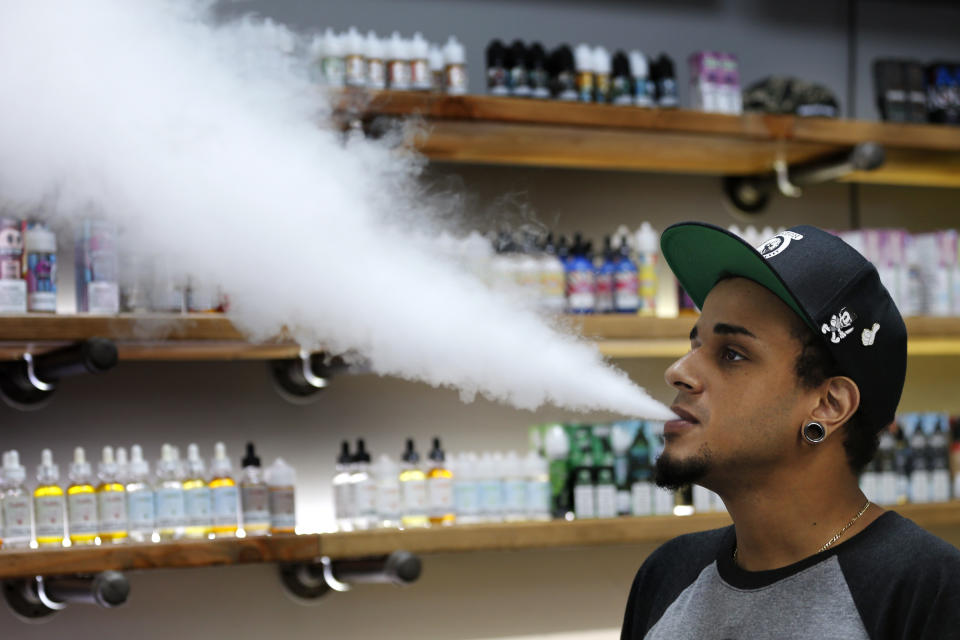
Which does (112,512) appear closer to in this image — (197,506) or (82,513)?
(82,513)

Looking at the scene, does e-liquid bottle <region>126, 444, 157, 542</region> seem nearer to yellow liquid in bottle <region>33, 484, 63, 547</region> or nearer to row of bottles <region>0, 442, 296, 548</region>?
row of bottles <region>0, 442, 296, 548</region>

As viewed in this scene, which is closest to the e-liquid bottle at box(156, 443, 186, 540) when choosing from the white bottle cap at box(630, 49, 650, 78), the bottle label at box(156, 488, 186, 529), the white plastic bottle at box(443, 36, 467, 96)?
the bottle label at box(156, 488, 186, 529)

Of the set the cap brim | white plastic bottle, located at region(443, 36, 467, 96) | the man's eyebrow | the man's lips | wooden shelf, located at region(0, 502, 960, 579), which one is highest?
white plastic bottle, located at region(443, 36, 467, 96)

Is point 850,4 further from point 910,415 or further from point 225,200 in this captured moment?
point 225,200

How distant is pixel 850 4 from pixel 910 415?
1.31m

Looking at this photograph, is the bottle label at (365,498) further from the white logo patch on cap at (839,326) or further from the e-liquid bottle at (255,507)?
the white logo patch on cap at (839,326)

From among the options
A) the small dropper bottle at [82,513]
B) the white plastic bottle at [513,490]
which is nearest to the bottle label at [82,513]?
the small dropper bottle at [82,513]

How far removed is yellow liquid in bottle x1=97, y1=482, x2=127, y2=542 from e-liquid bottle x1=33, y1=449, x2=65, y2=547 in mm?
84

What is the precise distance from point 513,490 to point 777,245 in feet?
5.67

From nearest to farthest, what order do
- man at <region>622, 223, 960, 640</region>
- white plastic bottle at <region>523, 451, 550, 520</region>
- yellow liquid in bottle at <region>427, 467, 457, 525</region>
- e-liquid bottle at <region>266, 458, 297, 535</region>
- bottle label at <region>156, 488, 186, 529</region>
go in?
man at <region>622, 223, 960, 640</region>
bottle label at <region>156, 488, 186, 529</region>
e-liquid bottle at <region>266, 458, 297, 535</region>
yellow liquid in bottle at <region>427, 467, 457, 525</region>
white plastic bottle at <region>523, 451, 550, 520</region>

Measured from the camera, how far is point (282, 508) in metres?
2.71

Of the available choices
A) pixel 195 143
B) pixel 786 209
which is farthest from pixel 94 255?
pixel 786 209

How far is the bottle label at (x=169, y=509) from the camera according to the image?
2596 millimetres

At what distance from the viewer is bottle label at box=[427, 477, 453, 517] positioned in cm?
281
